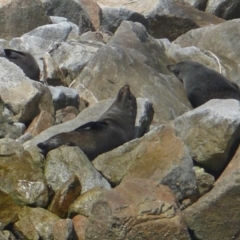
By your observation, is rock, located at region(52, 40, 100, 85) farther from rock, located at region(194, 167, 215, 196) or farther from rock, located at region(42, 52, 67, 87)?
rock, located at region(194, 167, 215, 196)

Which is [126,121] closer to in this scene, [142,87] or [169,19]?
[142,87]

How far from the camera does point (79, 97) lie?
11.9 metres

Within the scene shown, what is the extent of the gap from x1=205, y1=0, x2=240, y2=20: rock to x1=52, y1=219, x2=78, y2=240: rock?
1142 centimetres

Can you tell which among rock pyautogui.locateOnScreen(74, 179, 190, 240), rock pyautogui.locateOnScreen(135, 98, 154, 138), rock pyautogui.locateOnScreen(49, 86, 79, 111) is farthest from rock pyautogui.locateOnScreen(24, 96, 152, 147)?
rock pyautogui.locateOnScreen(74, 179, 190, 240)

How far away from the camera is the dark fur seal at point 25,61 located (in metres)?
12.9

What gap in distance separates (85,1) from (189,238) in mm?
9922

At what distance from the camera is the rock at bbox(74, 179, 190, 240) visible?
7543 mm

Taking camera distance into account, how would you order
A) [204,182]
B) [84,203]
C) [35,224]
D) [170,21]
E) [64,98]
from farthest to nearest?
[170,21]
[64,98]
[204,182]
[84,203]
[35,224]

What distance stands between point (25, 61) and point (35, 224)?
17.7 feet

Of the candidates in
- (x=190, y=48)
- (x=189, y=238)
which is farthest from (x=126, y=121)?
(x=190, y=48)

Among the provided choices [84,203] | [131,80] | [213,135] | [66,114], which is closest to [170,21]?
[131,80]

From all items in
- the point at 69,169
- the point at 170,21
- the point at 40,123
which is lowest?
the point at 170,21

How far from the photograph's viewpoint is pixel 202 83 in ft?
43.6

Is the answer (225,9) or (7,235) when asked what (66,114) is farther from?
(225,9)
